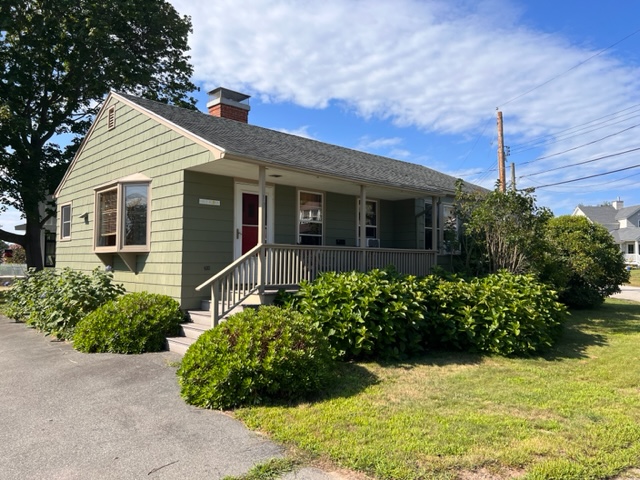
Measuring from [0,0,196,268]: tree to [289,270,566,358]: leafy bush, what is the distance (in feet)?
50.8

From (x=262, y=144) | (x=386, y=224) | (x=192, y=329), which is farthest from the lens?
(x=386, y=224)

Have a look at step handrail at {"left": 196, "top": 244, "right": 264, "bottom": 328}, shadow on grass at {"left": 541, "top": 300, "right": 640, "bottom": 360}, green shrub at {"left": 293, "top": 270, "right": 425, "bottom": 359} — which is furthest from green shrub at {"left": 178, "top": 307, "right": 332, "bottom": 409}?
shadow on grass at {"left": 541, "top": 300, "right": 640, "bottom": 360}

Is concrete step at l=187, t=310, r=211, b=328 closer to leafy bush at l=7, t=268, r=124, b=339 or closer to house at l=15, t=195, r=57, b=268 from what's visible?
leafy bush at l=7, t=268, r=124, b=339

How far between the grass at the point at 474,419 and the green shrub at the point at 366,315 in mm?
298

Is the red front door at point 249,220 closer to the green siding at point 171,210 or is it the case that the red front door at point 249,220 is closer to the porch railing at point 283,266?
the green siding at point 171,210

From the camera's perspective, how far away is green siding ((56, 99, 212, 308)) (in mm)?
8359

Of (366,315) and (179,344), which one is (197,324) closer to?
(179,344)

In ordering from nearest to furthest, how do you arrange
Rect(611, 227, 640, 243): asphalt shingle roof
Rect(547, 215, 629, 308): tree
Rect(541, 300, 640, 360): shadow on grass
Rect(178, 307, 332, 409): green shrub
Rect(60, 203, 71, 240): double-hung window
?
Rect(178, 307, 332, 409): green shrub → Rect(541, 300, 640, 360): shadow on grass → Rect(547, 215, 629, 308): tree → Rect(60, 203, 71, 240): double-hung window → Rect(611, 227, 640, 243): asphalt shingle roof

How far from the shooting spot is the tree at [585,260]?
1190cm

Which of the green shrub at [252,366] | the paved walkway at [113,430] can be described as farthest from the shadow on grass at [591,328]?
the paved walkway at [113,430]

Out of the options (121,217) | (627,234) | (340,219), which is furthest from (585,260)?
(627,234)

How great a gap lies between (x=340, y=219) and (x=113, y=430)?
7895 millimetres

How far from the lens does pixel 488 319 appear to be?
7.11 metres

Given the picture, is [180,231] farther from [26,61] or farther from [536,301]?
[26,61]
